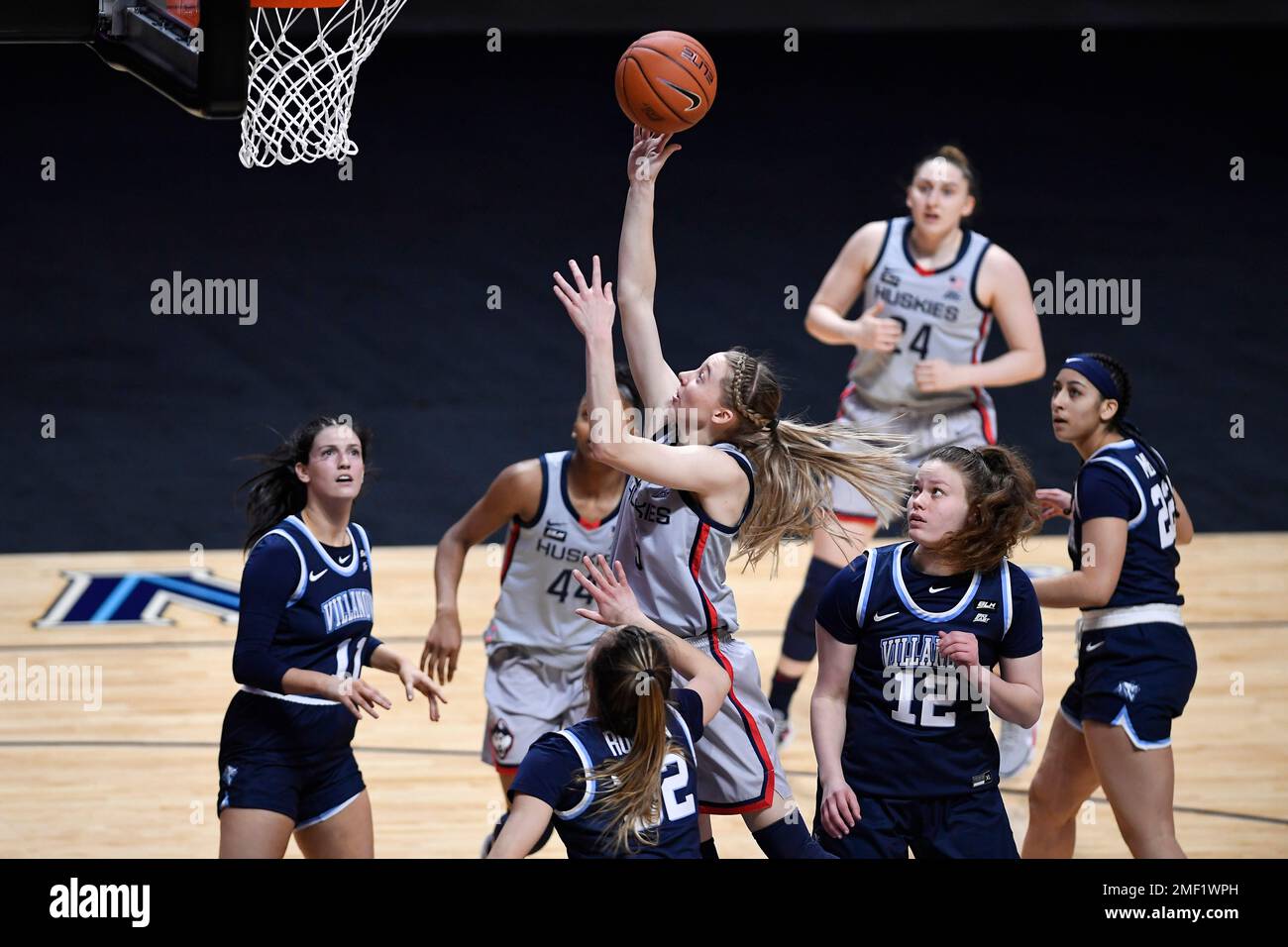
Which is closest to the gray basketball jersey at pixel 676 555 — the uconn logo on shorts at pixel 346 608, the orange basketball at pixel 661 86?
the uconn logo on shorts at pixel 346 608

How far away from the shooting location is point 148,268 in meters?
11.4

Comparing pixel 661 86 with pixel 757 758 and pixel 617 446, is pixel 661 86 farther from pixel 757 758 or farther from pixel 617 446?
pixel 757 758

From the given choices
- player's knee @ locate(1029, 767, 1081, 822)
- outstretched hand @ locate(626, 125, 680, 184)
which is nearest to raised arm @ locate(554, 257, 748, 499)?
outstretched hand @ locate(626, 125, 680, 184)

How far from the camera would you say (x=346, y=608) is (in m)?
4.32

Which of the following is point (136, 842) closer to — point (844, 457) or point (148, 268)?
point (844, 457)

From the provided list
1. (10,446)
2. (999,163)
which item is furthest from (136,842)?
(999,163)

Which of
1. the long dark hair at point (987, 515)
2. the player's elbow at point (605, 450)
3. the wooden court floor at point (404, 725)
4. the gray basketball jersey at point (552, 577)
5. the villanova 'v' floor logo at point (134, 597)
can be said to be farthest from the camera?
the villanova 'v' floor logo at point (134, 597)

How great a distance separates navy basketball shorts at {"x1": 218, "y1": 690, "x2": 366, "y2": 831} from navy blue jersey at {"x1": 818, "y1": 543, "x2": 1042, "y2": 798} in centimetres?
136

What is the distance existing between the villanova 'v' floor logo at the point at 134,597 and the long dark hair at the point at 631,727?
5.06m

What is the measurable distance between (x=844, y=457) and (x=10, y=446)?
7179 mm

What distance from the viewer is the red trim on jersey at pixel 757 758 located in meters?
4.11

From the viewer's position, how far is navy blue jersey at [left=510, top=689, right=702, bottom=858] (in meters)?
3.29

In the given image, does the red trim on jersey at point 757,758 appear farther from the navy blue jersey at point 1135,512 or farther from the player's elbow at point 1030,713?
the navy blue jersey at point 1135,512

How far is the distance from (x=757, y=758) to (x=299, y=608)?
121cm
